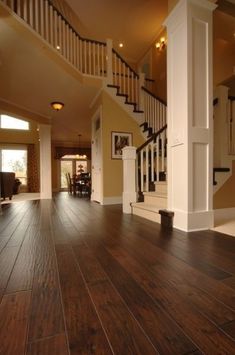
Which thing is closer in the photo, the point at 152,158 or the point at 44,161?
the point at 152,158

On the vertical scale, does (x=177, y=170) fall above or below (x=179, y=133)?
Answer: below

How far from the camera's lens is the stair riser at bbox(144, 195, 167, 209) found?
3111mm

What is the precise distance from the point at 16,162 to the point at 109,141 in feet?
23.1

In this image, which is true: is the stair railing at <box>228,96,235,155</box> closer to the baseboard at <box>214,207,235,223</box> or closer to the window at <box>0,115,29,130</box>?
the baseboard at <box>214,207,235,223</box>

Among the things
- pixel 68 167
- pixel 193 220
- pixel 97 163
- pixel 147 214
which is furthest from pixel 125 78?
pixel 68 167

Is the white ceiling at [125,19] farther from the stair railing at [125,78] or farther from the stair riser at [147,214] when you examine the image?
the stair riser at [147,214]

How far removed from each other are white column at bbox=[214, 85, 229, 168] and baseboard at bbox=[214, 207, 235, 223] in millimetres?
651

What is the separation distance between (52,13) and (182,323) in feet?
17.0

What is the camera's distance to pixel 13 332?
0.81 metres

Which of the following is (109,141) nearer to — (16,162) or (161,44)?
(161,44)

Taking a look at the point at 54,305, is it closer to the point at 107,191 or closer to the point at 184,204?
the point at 184,204

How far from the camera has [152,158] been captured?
3.54m

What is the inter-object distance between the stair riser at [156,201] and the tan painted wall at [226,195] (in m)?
0.72

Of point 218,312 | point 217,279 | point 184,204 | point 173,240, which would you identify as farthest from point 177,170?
point 218,312
